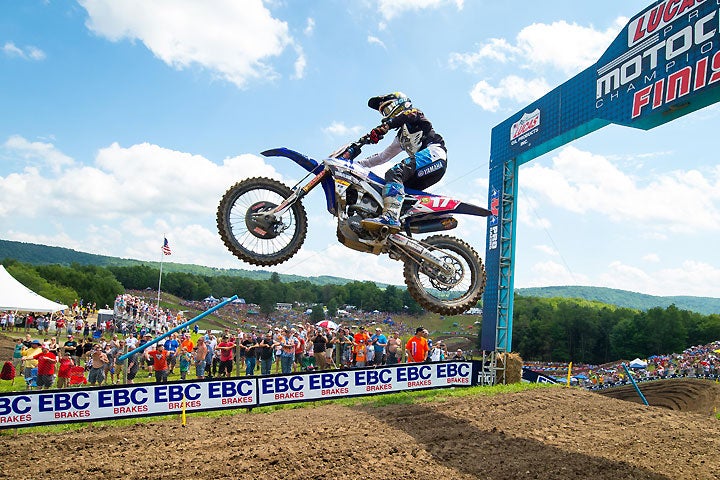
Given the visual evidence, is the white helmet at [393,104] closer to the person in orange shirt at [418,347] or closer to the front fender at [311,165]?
the front fender at [311,165]

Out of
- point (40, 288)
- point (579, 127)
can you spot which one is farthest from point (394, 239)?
point (40, 288)

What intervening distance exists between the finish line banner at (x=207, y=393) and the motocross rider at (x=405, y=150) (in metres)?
7.87

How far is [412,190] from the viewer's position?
679cm

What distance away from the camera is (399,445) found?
10664 mm

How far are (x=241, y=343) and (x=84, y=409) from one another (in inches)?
211

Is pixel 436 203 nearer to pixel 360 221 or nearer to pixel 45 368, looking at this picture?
pixel 360 221

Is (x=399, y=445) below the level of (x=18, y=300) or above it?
below

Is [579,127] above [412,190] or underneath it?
above

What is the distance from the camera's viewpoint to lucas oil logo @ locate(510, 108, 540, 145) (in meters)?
14.9

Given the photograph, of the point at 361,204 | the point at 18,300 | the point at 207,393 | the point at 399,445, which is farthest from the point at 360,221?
the point at 18,300

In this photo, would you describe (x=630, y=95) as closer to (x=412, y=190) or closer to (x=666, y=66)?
(x=666, y=66)

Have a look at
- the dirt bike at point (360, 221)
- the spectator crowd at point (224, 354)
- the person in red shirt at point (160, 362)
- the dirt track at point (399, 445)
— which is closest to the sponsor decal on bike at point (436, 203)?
the dirt bike at point (360, 221)

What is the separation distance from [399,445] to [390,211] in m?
6.08

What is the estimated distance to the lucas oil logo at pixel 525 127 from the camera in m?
14.9
